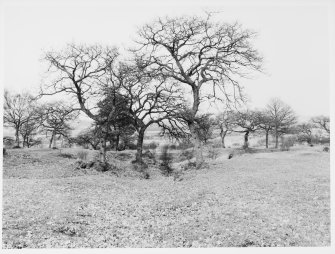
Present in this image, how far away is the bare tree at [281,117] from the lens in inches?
1743

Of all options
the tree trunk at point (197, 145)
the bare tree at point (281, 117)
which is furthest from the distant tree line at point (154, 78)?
the bare tree at point (281, 117)

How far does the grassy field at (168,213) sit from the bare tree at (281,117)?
26922 mm

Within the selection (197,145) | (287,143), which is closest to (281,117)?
(287,143)

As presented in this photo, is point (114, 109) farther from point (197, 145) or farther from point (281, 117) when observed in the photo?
point (281, 117)

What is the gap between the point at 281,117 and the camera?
4781 cm

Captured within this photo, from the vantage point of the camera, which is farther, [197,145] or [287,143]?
[287,143]

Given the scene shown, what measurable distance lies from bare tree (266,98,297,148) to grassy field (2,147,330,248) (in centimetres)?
2692

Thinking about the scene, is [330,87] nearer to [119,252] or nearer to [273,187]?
[273,187]

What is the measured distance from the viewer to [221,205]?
12.9 metres

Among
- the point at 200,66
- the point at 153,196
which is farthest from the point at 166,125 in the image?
the point at 153,196

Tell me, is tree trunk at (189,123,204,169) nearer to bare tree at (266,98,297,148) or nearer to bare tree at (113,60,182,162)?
bare tree at (113,60,182,162)

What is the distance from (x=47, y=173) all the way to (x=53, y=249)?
39.1 feet

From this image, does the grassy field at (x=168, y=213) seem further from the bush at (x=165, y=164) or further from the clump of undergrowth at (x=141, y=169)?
the bush at (x=165, y=164)

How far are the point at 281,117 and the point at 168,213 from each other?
129 feet
